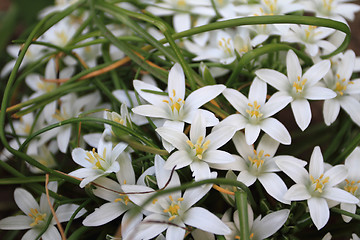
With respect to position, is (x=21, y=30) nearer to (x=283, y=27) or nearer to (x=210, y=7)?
(x=210, y=7)

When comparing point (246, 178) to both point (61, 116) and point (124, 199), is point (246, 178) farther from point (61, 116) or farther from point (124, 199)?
point (61, 116)

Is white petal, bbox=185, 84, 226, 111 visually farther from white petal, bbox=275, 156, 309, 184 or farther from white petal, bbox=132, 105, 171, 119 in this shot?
white petal, bbox=275, 156, 309, 184

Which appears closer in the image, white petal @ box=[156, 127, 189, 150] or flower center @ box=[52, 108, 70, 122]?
white petal @ box=[156, 127, 189, 150]

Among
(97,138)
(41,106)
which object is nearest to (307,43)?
(97,138)

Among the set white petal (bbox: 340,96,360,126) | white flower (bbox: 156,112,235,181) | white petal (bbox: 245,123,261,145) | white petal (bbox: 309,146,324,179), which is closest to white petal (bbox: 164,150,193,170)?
white flower (bbox: 156,112,235,181)

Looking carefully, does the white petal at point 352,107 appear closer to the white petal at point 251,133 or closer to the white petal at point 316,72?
the white petal at point 316,72

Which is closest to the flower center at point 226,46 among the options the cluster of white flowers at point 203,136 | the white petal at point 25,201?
the cluster of white flowers at point 203,136

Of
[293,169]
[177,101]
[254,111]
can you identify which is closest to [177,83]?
[177,101]
